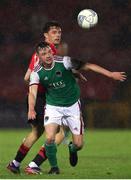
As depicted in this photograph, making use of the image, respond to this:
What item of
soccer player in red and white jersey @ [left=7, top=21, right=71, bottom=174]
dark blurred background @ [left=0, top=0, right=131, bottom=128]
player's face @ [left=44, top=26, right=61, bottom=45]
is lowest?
dark blurred background @ [left=0, top=0, right=131, bottom=128]

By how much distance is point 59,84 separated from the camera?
9711mm

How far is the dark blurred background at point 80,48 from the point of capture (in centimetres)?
2380

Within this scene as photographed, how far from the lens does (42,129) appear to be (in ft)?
33.4

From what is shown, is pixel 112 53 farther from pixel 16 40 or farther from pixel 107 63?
pixel 16 40

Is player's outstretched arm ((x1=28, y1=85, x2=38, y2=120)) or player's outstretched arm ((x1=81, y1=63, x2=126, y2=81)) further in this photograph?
player's outstretched arm ((x1=28, y1=85, x2=38, y2=120))

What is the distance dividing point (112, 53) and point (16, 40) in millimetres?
2804

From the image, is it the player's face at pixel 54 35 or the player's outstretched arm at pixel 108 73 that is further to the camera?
the player's face at pixel 54 35

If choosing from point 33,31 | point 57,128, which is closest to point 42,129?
point 57,128

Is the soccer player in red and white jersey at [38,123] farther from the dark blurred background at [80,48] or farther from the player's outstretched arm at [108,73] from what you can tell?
the dark blurred background at [80,48]

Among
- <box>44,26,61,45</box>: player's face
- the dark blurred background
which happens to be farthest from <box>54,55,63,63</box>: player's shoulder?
the dark blurred background

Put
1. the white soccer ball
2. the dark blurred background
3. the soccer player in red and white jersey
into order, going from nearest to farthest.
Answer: the soccer player in red and white jersey → the white soccer ball → the dark blurred background

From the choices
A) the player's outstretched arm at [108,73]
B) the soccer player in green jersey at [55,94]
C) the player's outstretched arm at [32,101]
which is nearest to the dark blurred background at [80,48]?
the soccer player in green jersey at [55,94]

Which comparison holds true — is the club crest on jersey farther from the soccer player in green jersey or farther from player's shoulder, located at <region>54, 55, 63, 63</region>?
player's shoulder, located at <region>54, 55, 63, 63</region>

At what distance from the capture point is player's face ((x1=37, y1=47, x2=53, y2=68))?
955cm
